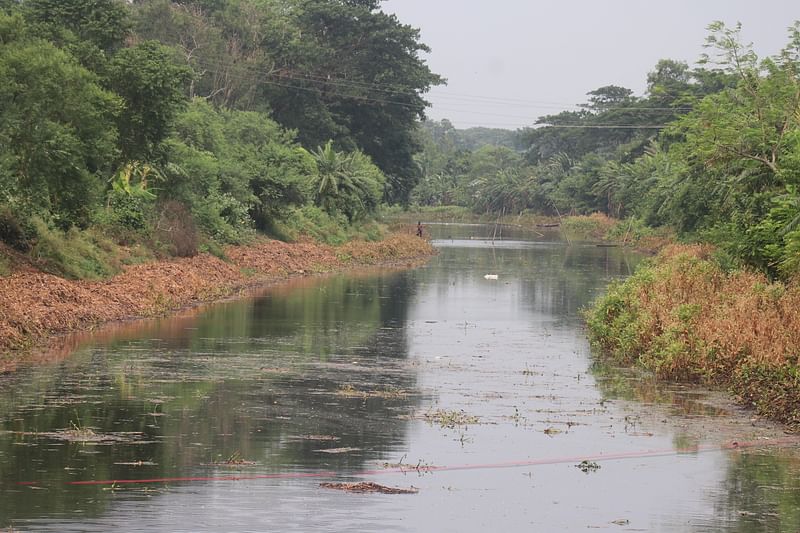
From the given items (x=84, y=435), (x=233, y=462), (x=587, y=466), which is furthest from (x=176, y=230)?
(x=587, y=466)

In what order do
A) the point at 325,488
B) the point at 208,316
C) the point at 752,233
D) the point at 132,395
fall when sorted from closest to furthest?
1. the point at 325,488
2. the point at 132,395
3. the point at 752,233
4. the point at 208,316

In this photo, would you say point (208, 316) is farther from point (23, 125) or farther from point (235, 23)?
point (235, 23)

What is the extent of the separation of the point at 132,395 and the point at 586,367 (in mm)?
9124

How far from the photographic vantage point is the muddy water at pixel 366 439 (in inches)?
455

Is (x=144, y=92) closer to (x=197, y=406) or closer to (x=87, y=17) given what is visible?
(x=87, y=17)

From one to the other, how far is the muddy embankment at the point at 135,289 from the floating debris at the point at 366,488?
30.4 feet

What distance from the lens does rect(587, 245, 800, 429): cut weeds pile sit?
1748 cm

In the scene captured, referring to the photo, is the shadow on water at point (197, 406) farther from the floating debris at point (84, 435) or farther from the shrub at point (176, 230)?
the shrub at point (176, 230)

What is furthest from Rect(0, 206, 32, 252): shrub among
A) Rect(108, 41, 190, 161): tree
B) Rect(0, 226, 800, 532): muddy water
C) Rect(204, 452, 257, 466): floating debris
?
Rect(204, 452, 257, 466): floating debris

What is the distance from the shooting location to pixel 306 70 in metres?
70.7

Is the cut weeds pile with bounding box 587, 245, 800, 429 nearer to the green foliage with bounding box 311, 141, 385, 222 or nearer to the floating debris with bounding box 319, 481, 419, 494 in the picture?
the floating debris with bounding box 319, 481, 419, 494

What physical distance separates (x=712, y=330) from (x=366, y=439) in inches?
289

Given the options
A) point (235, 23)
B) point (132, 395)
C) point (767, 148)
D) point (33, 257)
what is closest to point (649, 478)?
point (132, 395)

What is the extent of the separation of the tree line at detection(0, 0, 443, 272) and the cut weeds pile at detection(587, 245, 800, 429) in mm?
13264
